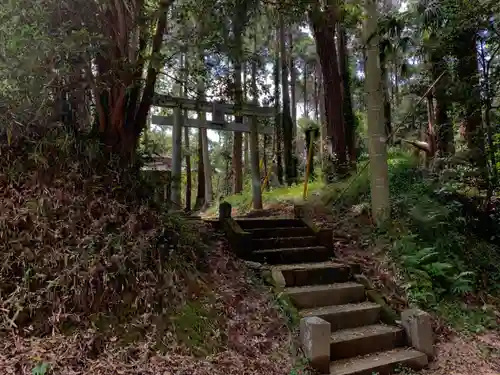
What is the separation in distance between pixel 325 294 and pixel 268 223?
1861 millimetres

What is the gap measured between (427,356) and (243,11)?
497 cm

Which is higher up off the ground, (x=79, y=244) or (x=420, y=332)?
(x=79, y=244)

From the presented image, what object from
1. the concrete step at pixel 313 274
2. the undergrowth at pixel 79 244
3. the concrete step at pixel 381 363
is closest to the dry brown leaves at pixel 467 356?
the concrete step at pixel 381 363

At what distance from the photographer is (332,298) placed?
5145 mm

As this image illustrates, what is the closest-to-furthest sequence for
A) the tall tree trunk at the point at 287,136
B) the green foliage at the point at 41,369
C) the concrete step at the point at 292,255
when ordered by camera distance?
the green foliage at the point at 41,369, the concrete step at the point at 292,255, the tall tree trunk at the point at 287,136

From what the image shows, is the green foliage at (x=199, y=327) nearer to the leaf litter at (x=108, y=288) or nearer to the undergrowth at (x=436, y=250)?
the leaf litter at (x=108, y=288)

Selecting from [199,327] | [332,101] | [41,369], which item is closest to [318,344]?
[199,327]

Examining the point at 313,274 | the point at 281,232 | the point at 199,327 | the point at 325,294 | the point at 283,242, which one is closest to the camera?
the point at 199,327

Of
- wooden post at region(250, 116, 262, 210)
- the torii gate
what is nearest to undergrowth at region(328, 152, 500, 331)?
wooden post at region(250, 116, 262, 210)

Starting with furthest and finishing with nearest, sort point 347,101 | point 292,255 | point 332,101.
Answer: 1. point 347,101
2. point 332,101
3. point 292,255

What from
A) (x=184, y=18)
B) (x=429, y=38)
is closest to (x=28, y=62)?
(x=184, y=18)

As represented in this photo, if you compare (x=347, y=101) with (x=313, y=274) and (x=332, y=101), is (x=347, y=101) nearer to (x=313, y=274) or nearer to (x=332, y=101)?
(x=332, y=101)

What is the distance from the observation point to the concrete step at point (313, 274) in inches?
207

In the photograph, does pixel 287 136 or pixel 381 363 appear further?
pixel 287 136
